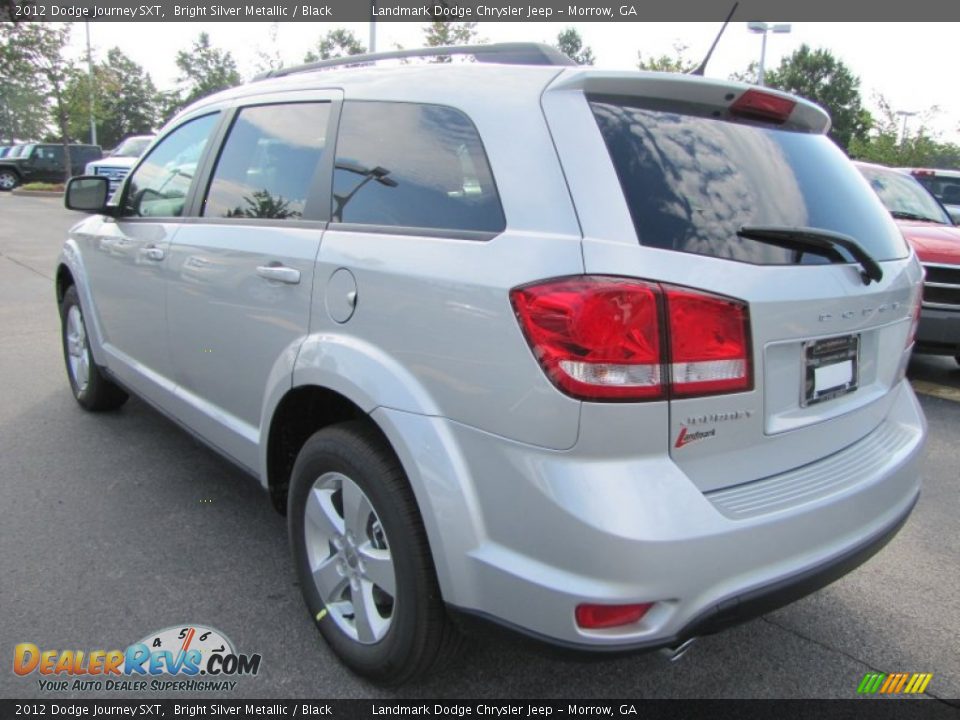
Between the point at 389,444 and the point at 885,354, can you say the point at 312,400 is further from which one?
the point at 885,354

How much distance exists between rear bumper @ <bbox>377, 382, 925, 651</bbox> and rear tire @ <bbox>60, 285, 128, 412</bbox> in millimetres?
3235

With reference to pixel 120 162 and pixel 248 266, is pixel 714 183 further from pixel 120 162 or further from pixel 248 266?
pixel 120 162

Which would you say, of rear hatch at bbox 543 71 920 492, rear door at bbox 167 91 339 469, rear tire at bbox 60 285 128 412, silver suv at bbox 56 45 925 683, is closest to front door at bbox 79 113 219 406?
rear door at bbox 167 91 339 469

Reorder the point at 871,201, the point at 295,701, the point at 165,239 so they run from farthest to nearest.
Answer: the point at 165,239
the point at 871,201
the point at 295,701

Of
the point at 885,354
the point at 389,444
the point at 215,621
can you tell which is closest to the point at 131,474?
the point at 215,621

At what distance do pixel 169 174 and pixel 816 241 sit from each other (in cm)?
297

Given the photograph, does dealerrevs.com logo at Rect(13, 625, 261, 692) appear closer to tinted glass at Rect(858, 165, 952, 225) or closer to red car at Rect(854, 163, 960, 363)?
red car at Rect(854, 163, 960, 363)

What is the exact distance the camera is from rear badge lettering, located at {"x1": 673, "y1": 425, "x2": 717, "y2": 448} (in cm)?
170

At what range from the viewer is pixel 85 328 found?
438 cm

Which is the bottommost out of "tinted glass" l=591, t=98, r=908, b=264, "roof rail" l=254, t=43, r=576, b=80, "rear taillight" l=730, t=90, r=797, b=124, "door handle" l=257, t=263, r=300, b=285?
"door handle" l=257, t=263, r=300, b=285

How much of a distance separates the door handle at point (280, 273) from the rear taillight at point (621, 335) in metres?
0.99

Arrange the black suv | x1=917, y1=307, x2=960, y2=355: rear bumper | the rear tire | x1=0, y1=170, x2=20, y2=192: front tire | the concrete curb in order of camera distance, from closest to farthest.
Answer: the rear tire < x1=917, y1=307, x2=960, y2=355: rear bumper < the concrete curb < x1=0, y1=170, x2=20, y2=192: front tire < the black suv

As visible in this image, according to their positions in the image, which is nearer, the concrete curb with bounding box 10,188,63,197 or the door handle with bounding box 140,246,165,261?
the door handle with bounding box 140,246,165,261

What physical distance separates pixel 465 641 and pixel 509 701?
32cm
